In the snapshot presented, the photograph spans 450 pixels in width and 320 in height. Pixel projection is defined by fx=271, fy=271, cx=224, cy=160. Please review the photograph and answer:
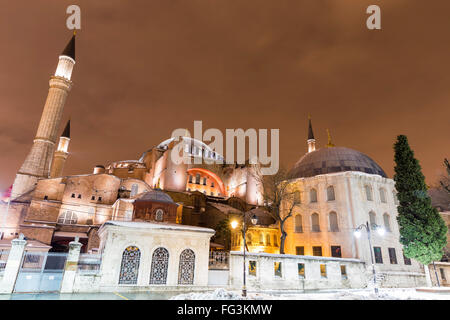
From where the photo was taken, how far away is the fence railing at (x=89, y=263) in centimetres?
1493

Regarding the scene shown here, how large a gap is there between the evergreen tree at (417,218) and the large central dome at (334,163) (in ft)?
23.5

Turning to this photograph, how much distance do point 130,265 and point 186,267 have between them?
11.1 ft

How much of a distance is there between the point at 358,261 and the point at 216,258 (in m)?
12.5

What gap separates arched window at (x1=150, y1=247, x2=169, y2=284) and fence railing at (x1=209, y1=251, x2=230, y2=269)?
9.82ft

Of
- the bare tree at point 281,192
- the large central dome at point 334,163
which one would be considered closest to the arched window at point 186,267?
the bare tree at point 281,192

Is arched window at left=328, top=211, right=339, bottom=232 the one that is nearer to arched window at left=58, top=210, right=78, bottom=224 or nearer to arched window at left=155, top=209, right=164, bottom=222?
arched window at left=155, top=209, right=164, bottom=222

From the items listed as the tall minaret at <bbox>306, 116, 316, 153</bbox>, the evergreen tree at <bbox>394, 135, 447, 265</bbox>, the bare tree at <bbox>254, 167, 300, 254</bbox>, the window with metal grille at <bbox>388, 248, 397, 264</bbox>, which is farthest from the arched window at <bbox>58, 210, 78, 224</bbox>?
the tall minaret at <bbox>306, 116, 316, 153</bbox>

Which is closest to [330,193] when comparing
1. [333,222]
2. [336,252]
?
[333,222]

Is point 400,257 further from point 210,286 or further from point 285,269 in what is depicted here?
point 210,286

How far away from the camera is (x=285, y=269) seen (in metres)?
19.5

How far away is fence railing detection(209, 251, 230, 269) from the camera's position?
18.0 metres

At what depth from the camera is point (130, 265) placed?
16.0 meters

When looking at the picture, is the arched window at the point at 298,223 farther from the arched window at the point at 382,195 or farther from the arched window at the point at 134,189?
the arched window at the point at 134,189

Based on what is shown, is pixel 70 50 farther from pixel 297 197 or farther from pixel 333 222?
pixel 333 222
